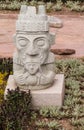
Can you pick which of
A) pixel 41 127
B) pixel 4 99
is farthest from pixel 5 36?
pixel 41 127

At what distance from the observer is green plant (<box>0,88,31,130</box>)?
845 cm

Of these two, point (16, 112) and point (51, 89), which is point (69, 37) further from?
point (16, 112)

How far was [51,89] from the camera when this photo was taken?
9.53 meters

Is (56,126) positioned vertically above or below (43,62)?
below

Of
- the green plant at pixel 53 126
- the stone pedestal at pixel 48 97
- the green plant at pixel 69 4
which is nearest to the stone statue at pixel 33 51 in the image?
the stone pedestal at pixel 48 97

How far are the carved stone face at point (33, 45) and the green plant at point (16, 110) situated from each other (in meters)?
0.67

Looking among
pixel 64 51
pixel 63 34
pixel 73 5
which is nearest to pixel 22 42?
pixel 64 51

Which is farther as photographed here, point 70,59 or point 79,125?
point 70,59

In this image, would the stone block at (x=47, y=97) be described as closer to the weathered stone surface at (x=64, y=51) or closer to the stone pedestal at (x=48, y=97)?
the stone pedestal at (x=48, y=97)

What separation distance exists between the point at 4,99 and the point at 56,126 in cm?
122

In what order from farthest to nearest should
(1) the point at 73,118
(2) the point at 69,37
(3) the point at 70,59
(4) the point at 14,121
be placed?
1. (2) the point at 69,37
2. (3) the point at 70,59
3. (1) the point at 73,118
4. (4) the point at 14,121

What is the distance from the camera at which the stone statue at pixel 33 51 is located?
9086 millimetres

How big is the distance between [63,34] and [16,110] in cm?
489

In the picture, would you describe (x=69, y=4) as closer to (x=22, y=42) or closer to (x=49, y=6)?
(x=49, y=6)
